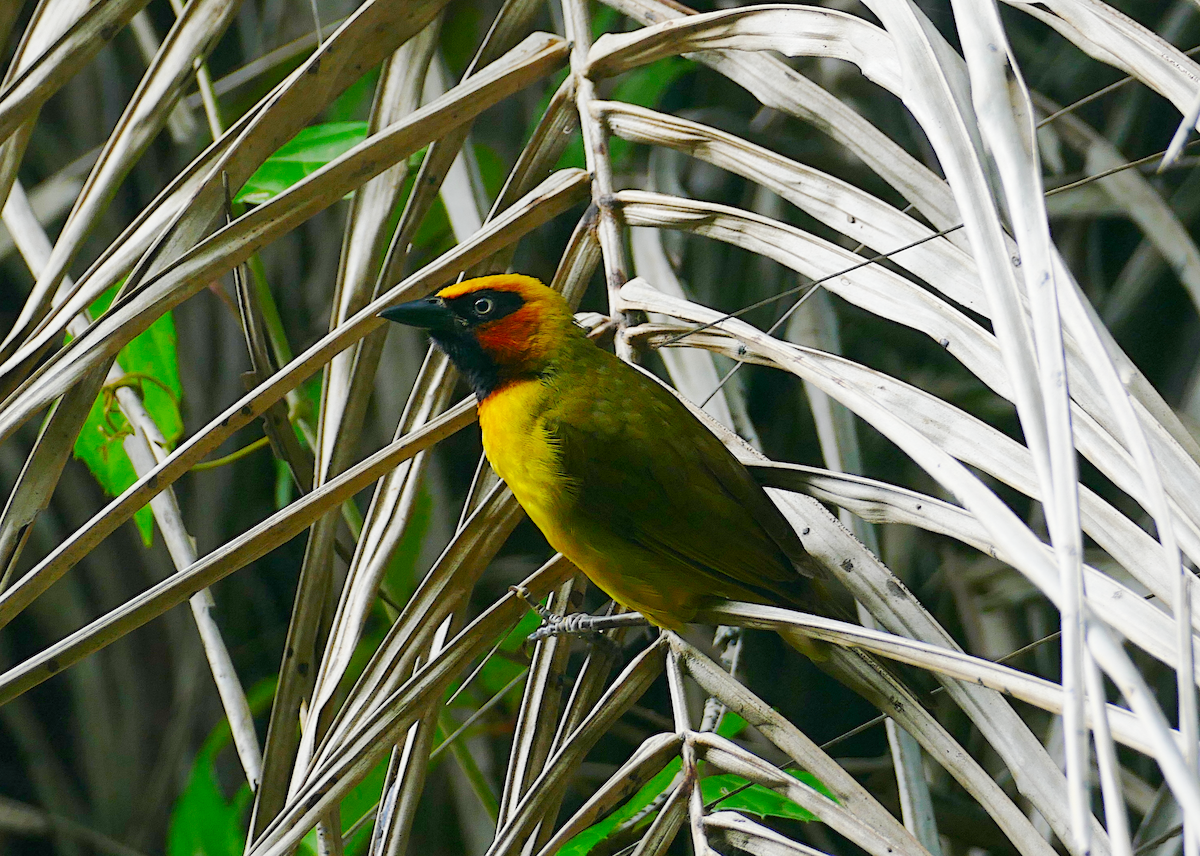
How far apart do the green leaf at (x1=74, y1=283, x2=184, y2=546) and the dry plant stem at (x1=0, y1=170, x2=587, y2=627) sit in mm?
541

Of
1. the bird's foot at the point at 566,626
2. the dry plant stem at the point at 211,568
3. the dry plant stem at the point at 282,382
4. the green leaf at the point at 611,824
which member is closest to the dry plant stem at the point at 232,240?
the dry plant stem at the point at 282,382

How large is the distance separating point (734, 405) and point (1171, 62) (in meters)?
0.96

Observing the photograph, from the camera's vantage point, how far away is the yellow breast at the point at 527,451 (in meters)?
1.31

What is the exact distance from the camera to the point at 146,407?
174cm

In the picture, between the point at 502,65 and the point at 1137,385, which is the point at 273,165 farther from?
the point at 1137,385

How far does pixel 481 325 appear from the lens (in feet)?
5.07

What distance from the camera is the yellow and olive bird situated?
1.30 m

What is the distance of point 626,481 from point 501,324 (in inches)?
13.9

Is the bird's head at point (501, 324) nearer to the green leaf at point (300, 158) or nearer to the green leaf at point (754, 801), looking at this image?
the green leaf at point (300, 158)

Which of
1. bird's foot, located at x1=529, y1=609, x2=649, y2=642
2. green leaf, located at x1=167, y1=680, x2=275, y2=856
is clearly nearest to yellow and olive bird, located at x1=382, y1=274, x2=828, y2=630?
bird's foot, located at x1=529, y1=609, x2=649, y2=642

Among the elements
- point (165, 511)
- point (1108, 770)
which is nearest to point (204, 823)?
point (165, 511)

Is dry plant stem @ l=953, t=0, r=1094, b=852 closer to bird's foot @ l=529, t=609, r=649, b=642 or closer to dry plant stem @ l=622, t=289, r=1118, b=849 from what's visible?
dry plant stem @ l=622, t=289, r=1118, b=849

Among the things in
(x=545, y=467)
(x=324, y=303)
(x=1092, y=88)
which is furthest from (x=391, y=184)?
(x=1092, y=88)

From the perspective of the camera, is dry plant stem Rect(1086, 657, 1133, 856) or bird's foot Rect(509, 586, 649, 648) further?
bird's foot Rect(509, 586, 649, 648)
